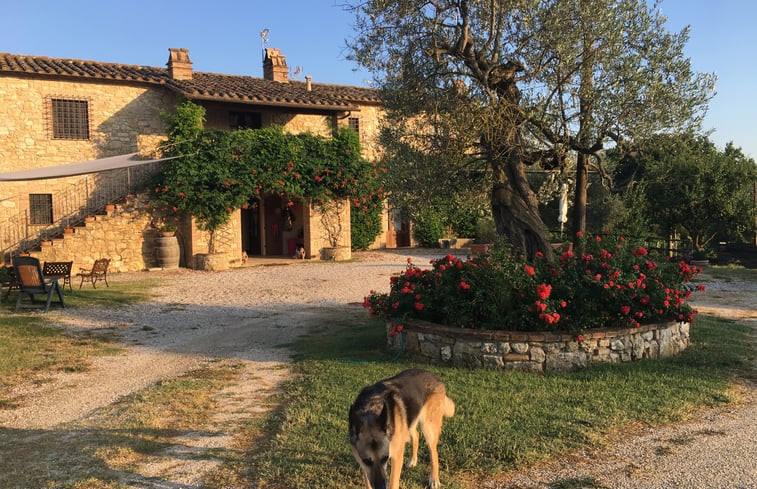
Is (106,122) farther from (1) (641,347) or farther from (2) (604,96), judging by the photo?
(1) (641,347)

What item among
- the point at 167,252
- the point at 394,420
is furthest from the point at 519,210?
the point at 167,252

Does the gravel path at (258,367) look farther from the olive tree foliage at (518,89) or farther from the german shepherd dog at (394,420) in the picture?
the olive tree foliage at (518,89)

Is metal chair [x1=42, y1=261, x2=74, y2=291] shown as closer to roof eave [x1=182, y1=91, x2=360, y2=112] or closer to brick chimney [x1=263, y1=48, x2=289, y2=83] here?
roof eave [x1=182, y1=91, x2=360, y2=112]

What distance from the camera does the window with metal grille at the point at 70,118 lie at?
60.4 feet

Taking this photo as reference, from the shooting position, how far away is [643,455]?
4.36m

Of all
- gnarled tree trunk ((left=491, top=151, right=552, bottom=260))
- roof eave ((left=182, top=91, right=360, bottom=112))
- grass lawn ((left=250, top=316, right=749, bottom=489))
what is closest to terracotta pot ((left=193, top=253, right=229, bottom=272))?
roof eave ((left=182, top=91, right=360, bottom=112))

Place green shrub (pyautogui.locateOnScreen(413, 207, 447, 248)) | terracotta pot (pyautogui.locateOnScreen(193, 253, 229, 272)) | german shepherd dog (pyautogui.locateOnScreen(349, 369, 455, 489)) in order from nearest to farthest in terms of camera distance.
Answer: german shepherd dog (pyautogui.locateOnScreen(349, 369, 455, 489))
terracotta pot (pyautogui.locateOnScreen(193, 253, 229, 272))
green shrub (pyautogui.locateOnScreen(413, 207, 447, 248))

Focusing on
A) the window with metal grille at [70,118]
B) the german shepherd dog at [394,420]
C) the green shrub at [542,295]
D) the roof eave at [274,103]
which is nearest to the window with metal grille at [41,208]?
the window with metal grille at [70,118]

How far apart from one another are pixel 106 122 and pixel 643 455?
1935 centimetres

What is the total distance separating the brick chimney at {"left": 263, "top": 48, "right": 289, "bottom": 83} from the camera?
24172 millimetres

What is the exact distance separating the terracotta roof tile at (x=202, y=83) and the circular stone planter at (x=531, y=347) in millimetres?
14469

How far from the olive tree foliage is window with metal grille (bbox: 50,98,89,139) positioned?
45.6 feet

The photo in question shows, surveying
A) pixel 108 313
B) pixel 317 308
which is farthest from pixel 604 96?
pixel 108 313

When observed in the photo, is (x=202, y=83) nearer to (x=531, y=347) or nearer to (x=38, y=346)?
(x=38, y=346)
